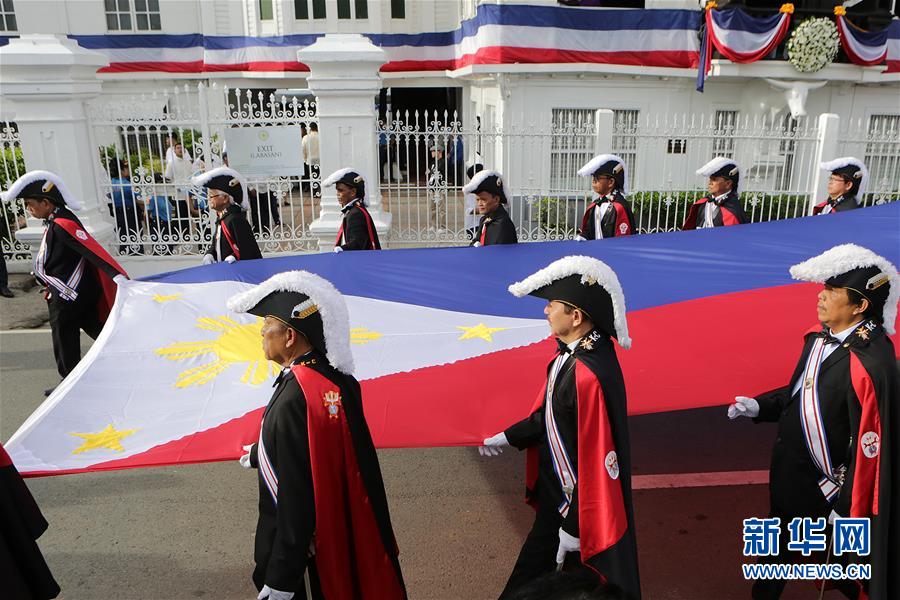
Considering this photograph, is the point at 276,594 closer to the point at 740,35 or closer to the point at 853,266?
the point at 853,266

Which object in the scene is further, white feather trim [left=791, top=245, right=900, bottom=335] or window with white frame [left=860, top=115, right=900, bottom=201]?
window with white frame [left=860, top=115, right=900, bottom=201]

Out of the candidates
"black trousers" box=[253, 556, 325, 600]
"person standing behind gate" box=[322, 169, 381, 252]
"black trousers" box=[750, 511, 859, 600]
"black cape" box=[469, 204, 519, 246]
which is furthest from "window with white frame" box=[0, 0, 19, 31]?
"black trousers" box=[750, 511, 859, 600]

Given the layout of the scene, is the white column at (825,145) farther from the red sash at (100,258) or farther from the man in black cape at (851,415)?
the red sash at (100,258)

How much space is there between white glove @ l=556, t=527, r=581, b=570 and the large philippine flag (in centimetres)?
77

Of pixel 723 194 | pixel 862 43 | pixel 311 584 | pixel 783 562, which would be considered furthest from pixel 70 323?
pixel 862 43

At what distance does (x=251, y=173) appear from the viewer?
32.7ft

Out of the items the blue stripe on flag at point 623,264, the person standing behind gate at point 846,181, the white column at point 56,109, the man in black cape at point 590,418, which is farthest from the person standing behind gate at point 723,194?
the white column at point 56,109

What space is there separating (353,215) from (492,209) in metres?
1.49

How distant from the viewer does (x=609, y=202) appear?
7.13 meters

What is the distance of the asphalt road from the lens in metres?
4.13

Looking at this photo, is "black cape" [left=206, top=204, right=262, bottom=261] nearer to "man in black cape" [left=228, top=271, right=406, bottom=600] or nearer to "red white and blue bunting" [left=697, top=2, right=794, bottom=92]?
"man in black cape" [left=228, top=271, right=406, bottom=600]

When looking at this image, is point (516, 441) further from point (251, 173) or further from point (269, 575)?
point (251, 173)

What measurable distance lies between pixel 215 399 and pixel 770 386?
331cm

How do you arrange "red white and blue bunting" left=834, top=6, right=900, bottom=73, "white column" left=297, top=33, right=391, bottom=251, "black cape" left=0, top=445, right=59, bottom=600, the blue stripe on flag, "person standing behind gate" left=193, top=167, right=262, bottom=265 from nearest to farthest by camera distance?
"black cape" left=0, top=445, right=59, bottom=600 < the blue stripe on flag < "person standing behind gate" left=193, top=167, right=262, bottom=265 < "white column" left=297, top=33, right=391, bottom=251 < "red white and blue bunting" left=834, top=6, right=900, bottom=73
